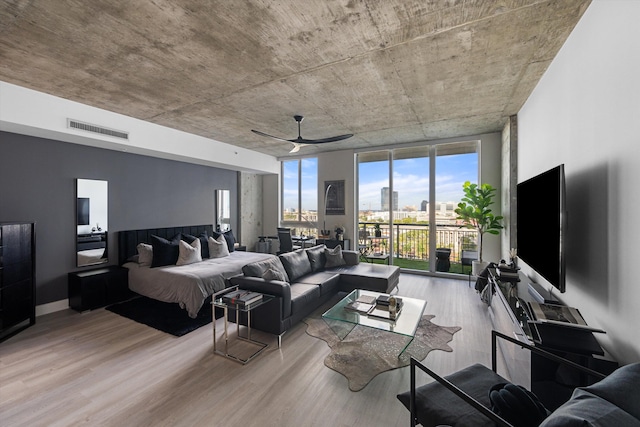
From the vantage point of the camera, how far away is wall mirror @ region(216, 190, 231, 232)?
21.5ft

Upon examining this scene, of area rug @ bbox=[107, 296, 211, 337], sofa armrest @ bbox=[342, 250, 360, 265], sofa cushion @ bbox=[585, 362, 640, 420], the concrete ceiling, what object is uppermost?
the concrete ceiling

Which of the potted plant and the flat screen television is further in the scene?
the potted plant

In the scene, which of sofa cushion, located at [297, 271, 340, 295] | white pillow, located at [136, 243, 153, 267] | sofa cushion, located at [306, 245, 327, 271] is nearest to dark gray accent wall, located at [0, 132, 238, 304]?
white pillow, located at [136, 243, 153, 267]

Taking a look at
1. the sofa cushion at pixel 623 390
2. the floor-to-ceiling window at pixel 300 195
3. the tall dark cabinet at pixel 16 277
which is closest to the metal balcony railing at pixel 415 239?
the floor-to-ceiling window at pixel 300 195

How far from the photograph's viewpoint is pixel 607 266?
174cm

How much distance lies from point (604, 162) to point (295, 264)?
11.1ft

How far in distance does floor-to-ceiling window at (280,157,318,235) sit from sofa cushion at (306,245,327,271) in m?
2.65

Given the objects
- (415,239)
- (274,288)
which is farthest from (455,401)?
(415,239)

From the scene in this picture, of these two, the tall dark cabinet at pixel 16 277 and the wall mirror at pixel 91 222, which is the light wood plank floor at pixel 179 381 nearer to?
the tall dark cabinet at pixel 16 277

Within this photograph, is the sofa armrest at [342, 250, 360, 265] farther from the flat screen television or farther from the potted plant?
the flat screen television

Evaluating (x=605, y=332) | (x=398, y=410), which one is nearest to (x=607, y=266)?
(x=605, y=332)

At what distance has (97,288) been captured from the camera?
3.85 meters

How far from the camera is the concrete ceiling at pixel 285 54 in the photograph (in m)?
1.93

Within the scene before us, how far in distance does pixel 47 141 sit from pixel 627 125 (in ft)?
20.1
